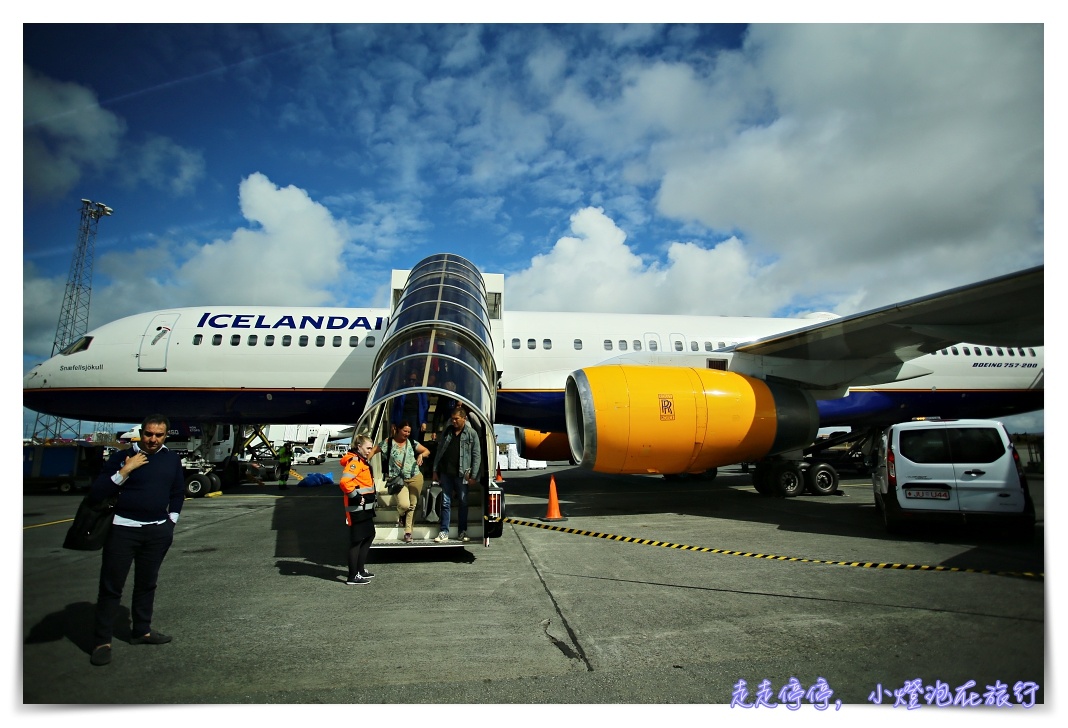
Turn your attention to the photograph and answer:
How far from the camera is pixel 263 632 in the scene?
399 centimetres

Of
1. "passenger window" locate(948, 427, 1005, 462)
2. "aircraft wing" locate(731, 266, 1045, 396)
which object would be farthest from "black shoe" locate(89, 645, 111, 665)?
"passenger window" locate(948, 427, 1005, 462)

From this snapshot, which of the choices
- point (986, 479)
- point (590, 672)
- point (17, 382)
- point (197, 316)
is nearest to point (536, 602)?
point (590, 672)

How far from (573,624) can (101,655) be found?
309cm

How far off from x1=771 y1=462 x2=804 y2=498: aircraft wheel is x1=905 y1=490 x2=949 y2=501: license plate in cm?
529

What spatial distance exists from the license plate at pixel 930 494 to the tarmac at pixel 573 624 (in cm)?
53

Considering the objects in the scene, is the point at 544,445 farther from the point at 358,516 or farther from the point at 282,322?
the point at 358,516

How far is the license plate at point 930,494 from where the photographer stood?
688 cm

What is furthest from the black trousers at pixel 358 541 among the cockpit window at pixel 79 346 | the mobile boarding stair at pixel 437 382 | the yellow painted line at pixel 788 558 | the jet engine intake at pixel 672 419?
the cockpit window at pixel 79 346

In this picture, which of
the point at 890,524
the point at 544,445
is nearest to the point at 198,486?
the point at 544,445

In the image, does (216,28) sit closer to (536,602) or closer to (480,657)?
(480,657)

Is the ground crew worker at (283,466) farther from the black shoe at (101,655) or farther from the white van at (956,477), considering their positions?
the white van at (956,477)

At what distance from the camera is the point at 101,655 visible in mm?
3484

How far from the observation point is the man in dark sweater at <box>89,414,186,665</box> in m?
3.66

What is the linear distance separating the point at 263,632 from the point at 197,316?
37.5 feet
